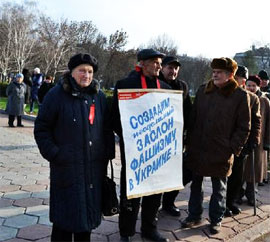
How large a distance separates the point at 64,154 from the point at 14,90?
8.60 metres

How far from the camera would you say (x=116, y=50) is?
3691 cm

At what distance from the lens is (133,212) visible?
3551 mm

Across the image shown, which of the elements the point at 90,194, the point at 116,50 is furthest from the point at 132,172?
the point at 116,50

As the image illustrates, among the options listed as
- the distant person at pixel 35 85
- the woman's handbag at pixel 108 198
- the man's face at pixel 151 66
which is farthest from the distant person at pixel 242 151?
the distant person at pixel 35 85

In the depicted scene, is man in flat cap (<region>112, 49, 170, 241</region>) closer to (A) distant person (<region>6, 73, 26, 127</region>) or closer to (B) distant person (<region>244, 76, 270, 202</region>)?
(B) distant person (<region>244, 76, 270, 202</region>)

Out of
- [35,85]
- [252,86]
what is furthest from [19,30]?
[252,86]

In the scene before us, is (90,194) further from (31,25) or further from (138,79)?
(31,25)

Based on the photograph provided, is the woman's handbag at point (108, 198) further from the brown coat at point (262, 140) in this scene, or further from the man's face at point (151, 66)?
the brown coat at point (262, 140)

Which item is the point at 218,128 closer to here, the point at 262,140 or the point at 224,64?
the point at 224,64

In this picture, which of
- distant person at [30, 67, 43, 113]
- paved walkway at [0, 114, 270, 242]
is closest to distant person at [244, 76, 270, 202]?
paved walkway at [0, 114, 270, 242]

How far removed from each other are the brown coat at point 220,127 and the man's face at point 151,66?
854mm

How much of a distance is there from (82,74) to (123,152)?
89 centimetres

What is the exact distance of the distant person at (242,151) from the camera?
4.34m

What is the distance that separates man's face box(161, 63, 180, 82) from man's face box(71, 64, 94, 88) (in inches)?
54.4
